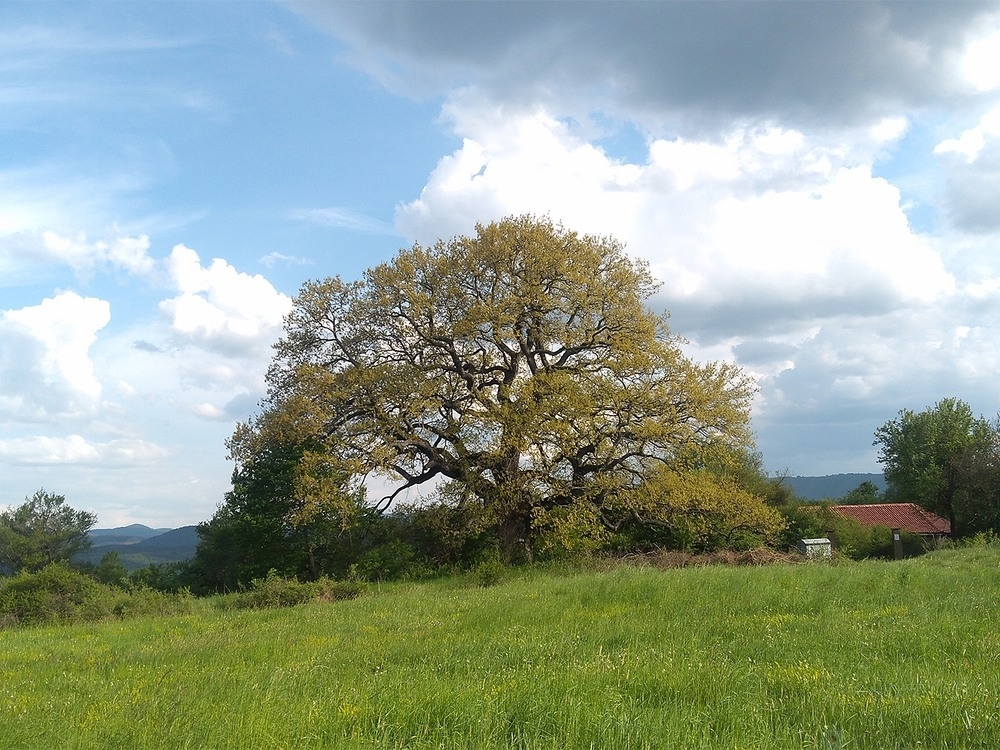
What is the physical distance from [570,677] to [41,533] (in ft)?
265

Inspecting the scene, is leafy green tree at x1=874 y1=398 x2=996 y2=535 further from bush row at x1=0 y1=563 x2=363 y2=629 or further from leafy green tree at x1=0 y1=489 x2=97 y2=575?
leafy green tree at x1=0 y1=489 x2=97 y2=575

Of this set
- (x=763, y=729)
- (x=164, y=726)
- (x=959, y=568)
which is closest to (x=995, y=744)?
(x=763, y=729)

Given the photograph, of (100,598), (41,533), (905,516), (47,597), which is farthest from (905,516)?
(41,533)

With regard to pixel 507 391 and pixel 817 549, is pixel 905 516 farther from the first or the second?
pixel 507 391

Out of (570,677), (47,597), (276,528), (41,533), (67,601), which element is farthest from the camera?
(41,533)

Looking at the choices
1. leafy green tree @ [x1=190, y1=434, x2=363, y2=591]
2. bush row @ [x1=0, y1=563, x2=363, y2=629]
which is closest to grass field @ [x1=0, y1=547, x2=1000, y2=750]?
bush row @ [x1=0, y1=563, x2=363, y2=629]

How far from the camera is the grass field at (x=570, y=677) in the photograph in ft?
19.5

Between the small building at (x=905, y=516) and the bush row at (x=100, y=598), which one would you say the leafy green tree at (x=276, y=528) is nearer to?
the bush row at (x=100, y=598)

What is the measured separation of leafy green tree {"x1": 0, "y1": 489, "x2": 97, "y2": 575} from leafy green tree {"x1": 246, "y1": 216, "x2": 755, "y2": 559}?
5234 cm

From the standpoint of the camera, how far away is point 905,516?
59.7 metres

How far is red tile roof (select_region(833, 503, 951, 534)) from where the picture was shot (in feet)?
189

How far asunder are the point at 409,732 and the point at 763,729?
9.21ft

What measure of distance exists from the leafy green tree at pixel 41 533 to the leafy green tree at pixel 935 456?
7172cm

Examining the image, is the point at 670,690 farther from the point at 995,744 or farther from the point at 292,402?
the point at 292,402
